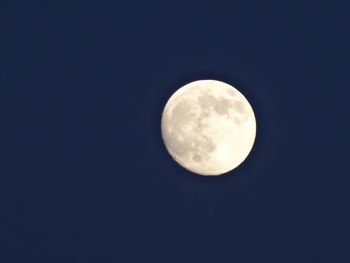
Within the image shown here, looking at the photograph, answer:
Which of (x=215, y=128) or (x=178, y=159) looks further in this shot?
(x=178, y=159)

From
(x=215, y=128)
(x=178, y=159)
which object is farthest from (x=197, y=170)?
(x=215, y=128)

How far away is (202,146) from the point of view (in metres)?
13.9

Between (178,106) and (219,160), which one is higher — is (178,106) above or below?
above

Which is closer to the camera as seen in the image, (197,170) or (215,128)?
(215,128)

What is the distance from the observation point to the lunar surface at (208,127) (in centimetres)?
1377

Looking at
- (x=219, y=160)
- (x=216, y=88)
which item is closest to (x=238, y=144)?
(x=219, y=160)

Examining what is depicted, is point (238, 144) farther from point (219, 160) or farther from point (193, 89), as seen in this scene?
point (193, 89)

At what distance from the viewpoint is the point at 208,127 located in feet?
44.9

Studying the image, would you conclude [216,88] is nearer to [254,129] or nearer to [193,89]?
[193,89]

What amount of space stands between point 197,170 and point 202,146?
0.90 metres

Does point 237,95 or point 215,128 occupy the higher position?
point 237,95

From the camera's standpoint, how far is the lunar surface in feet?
45.2

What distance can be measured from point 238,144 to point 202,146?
0.93m

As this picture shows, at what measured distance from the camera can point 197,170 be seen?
47.8 ft
